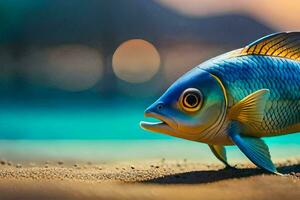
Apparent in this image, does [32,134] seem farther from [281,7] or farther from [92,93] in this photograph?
[281,7]

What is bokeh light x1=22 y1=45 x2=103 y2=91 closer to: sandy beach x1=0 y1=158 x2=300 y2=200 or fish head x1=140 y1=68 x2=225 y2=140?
sandy beach x1=0 y1=158 x2=300 y2=200

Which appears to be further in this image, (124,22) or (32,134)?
(32,134)

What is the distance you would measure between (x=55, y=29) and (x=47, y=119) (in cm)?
78

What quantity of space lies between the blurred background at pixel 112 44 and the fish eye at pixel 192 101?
1.51 metres

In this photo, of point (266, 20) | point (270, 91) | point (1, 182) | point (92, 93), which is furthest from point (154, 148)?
point (1, 182)

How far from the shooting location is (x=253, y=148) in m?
2.20

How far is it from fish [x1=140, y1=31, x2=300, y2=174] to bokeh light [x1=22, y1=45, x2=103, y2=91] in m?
1.62

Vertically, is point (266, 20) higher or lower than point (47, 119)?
higher

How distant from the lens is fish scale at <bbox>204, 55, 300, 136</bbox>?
223 cm

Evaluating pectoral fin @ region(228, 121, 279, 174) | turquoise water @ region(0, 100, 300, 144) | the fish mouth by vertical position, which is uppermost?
the fish mouth

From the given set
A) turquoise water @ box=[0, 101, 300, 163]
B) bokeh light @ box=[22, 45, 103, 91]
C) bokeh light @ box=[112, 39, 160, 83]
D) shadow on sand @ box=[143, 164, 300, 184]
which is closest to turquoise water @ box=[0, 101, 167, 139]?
turquoise water @ box=[0, 101, 300, 163]

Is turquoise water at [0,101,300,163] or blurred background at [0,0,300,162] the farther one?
turquoise water at [0,101,300,163]

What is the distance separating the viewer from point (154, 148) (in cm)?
410

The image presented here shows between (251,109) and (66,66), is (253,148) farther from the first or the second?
(66,66)
